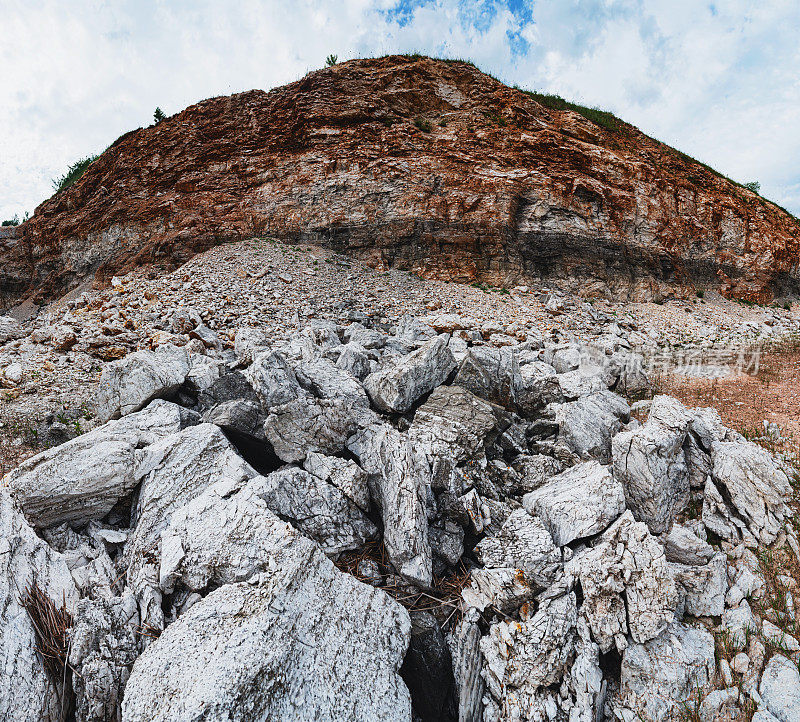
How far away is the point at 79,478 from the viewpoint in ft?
14.0

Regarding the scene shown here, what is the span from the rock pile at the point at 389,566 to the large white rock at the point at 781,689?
1 centimetres

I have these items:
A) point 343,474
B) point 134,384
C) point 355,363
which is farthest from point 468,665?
point 134,384

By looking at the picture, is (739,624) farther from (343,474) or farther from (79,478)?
(79,478)

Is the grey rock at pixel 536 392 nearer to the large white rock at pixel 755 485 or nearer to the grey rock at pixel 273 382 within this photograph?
the large white rock at pixel 755 485

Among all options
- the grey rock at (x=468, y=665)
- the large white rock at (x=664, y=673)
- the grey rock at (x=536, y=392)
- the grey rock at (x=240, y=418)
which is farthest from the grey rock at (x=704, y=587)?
the grey rock at (x=240, y=418)

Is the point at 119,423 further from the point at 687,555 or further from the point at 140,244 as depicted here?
the point at 140,244

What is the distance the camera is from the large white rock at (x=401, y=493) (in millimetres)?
3877

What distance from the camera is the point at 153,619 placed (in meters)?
3.23

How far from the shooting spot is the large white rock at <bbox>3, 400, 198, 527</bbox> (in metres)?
4.12

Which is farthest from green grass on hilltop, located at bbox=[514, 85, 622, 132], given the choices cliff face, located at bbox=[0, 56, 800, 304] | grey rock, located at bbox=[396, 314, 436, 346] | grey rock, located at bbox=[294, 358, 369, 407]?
grey rock, located at bbox=[294, 358, 369, 407]

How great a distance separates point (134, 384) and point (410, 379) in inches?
172

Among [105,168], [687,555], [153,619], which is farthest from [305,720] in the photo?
[105,168]

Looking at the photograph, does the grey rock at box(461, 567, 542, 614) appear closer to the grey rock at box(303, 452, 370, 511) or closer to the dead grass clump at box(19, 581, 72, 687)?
the grey rock at box(303, 452, 370, 511)

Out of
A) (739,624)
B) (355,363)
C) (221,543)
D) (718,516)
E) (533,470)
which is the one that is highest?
(355,363)
